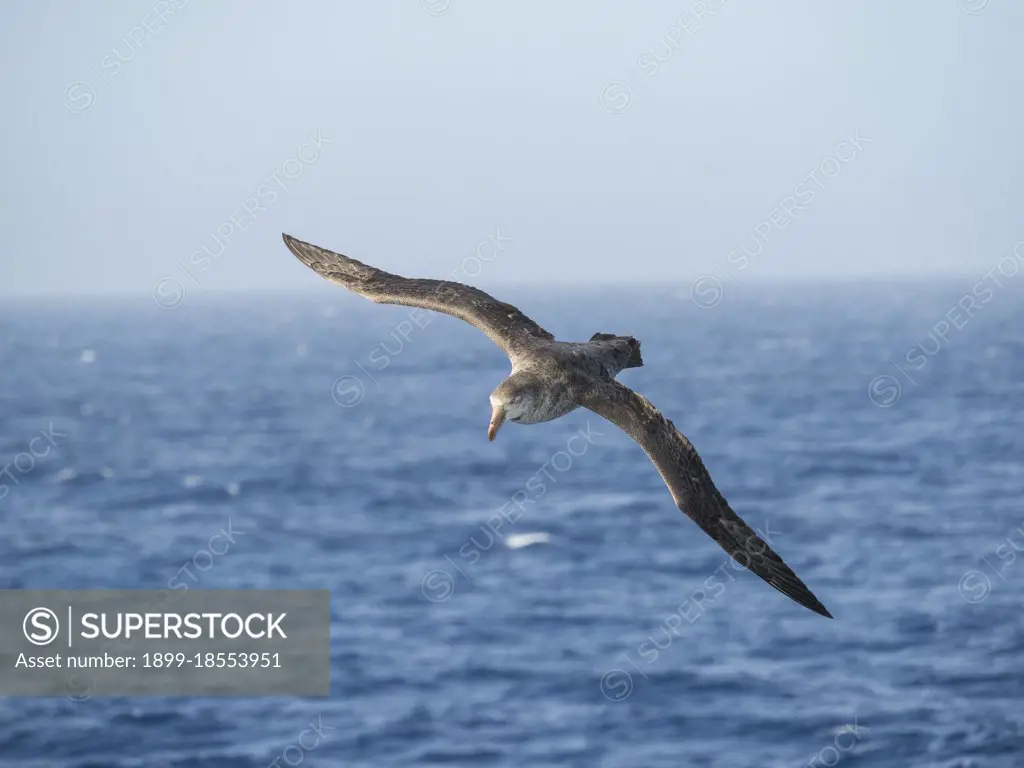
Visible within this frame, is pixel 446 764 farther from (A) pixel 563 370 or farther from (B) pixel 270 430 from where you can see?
(B) pixel 270 430

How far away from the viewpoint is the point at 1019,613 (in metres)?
95.6

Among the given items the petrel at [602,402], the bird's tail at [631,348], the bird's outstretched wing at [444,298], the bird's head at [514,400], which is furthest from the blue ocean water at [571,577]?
the bird's head at [514,400]

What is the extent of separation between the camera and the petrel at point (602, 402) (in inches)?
841

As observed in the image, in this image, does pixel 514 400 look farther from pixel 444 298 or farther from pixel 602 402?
pixel 444 298

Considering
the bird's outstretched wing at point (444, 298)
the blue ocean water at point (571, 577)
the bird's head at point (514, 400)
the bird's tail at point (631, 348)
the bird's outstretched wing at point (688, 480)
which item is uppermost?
the blue ocean water at point (571, 577)

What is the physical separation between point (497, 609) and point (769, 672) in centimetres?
1944

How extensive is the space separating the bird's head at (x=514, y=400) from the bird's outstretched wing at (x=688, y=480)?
0.94 metres

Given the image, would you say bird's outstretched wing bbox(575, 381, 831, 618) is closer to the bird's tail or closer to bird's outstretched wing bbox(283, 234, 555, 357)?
bird's outstretched wing bbox(283, 234, 555, 357)

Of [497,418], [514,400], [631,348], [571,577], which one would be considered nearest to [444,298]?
[631,348]

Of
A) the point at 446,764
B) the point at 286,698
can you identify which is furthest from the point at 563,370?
the point at 286,698

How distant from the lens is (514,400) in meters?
21.4

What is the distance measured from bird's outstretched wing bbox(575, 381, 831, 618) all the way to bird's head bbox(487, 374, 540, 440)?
3.08 ft

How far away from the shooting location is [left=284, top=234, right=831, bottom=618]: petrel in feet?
70.1

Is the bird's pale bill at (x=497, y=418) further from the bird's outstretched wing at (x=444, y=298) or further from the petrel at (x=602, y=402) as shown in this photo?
the bird's outstretched wing at (x=444, y=298)
